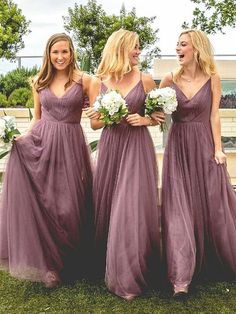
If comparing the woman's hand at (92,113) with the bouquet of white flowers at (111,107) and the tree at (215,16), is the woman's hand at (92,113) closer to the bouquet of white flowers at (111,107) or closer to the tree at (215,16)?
the bouquet of white flowers at (111,107)

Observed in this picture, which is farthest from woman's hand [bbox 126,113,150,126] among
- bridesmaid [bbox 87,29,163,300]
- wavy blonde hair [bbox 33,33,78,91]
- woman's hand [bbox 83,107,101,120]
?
wavy blonde hair [bbox 33,33,78,91]

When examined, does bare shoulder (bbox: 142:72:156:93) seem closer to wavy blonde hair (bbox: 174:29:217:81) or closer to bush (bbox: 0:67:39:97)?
wavy blonde hair (bbox: 174:29:217:81)

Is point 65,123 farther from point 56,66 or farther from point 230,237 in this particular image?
point 230,237

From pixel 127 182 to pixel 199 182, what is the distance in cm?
60

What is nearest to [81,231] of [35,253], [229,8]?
[35,253]

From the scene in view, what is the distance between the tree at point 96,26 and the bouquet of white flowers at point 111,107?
19846mm

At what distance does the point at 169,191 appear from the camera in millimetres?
4297

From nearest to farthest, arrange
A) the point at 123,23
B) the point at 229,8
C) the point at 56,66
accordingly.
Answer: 1. the point at 56,66
2. the point at 229,8
3. the point at 123,23

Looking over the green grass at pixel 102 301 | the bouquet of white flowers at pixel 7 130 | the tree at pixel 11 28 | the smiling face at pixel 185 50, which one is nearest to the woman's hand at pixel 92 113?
the bouquet of white flowers at pixel 7 130

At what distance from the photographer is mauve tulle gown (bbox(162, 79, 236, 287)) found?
4285 mm

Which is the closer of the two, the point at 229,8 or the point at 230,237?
the point at 230,237

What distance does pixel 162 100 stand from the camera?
3.98 meters

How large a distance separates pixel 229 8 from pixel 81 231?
14.2m

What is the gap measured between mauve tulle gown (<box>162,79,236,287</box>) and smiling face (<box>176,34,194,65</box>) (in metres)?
0.21
